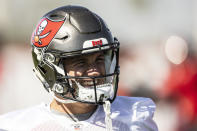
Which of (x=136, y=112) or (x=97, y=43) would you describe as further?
(x=136, y=112)

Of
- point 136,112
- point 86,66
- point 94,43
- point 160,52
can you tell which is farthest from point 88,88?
point 160,52

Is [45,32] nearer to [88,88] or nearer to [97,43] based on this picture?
[97,43]

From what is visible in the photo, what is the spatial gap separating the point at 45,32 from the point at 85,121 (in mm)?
570

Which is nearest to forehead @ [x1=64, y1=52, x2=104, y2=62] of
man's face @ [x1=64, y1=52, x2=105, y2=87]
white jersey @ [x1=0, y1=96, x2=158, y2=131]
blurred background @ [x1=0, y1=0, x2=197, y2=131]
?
man's face @ [x1=64, y1=52, x2=105, y2=87]

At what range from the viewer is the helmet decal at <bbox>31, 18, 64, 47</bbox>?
2.50m

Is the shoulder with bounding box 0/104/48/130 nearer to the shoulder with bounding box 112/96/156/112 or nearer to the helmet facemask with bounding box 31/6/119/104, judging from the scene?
the helmet facemask with bounding box 31/6/119/104

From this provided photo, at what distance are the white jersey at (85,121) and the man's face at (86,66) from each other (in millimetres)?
239

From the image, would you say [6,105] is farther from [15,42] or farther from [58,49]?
[58,49]

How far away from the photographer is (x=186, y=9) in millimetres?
4328

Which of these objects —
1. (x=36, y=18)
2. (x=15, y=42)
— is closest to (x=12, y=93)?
(x=15, y=42)

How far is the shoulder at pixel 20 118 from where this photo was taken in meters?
2.50

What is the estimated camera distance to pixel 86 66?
240 centimetres

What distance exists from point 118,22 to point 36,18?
2.97 ft

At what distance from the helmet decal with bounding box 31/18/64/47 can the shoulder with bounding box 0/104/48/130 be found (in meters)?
0.39
